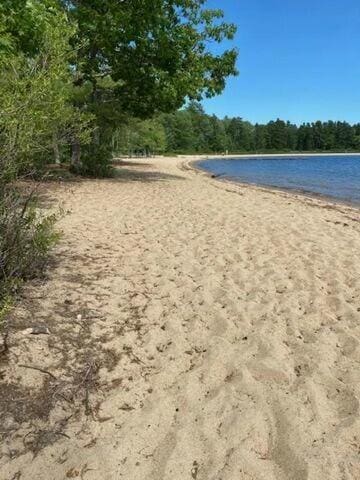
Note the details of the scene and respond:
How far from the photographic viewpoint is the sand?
2803 millimetres

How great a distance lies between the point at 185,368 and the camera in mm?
3824

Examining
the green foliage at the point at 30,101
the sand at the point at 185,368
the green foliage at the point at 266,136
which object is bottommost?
the green foliage at the point at 266,136

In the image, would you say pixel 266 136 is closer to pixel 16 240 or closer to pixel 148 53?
pixel 148 53

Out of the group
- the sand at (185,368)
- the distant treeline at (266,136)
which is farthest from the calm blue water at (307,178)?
the distant treeline at (266,136)

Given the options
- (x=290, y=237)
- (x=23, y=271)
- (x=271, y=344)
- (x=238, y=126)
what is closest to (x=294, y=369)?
(x=271, y=344)

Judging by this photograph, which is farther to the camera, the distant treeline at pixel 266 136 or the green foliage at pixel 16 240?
the distant treeline at pixel 266 136

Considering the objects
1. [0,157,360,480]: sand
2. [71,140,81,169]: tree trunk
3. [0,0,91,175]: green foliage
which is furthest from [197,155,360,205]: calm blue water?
[0,0,91,175]: green foliage

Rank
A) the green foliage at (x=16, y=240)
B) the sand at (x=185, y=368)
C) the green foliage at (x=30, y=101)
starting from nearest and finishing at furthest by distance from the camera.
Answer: the sand at (x=185, y=368)
the green foliage at (x=30, y=101)
the green foliage at (x=16, y=240)

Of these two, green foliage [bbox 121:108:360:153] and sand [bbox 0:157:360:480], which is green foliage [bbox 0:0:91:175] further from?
green foliage [bbox 121:108:360:153]

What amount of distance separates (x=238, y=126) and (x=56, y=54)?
155m

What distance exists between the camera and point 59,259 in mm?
6336

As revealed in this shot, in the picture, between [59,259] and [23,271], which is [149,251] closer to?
[59,259]

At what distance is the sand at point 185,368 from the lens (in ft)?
9.20

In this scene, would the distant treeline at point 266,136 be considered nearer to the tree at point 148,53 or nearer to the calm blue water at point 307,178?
the calm blue water at point 307,178
